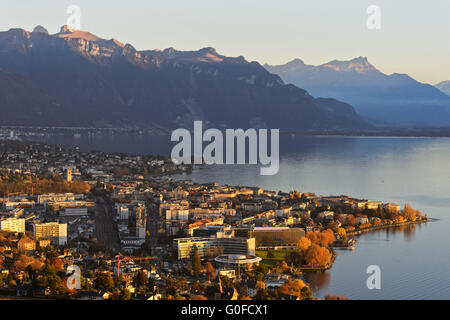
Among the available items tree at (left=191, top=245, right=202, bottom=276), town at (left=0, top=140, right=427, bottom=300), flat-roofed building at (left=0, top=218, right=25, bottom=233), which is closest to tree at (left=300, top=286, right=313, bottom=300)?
town at (left=0, top=140, right=427, bottom=300)

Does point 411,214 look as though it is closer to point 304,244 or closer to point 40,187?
point 304,244

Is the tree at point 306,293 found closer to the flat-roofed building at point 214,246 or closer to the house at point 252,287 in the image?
the house at point 252,287

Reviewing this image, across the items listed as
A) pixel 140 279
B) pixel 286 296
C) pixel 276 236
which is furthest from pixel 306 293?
pixel 276 236

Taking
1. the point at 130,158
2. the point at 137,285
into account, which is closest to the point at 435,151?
the point at 130,158

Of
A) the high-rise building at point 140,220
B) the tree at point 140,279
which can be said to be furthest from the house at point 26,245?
the tree at point 140,279
